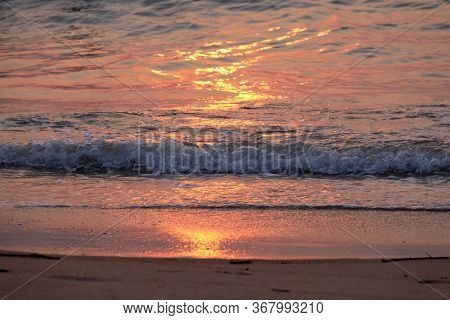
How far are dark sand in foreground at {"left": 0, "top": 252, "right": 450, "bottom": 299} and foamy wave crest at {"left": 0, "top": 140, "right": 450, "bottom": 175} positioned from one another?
3047mm

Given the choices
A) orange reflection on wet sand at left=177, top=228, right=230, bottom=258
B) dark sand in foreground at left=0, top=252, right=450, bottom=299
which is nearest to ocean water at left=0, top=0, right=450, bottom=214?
orange reflection on wet sand at left=177, top=228, right=230, bottom=258

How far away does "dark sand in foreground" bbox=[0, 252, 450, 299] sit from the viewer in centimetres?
397

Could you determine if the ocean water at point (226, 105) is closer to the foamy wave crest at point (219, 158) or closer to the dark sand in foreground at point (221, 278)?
the foamy wave crest at point (219, 158)

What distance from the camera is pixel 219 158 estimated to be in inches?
313

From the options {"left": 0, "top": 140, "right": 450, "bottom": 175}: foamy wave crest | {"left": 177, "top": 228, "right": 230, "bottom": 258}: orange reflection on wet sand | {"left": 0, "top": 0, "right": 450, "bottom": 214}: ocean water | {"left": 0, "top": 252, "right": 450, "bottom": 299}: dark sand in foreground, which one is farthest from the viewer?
{"left": 0, "top": 140, "right": 450, "bottom": 175}: foamy wave crest

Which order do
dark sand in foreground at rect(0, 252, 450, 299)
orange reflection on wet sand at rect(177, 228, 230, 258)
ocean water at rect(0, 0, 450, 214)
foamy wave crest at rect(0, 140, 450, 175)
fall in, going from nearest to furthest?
1. dark sand in foreground at rect(0, 252, 450, 299)
2. orange reflection on wet sand at rect(177, 228, 230, 258)
3. ocean water at rect(0, 0, 450, 214)
4. foamy wave crest at rect(0, 140, 450, 175)

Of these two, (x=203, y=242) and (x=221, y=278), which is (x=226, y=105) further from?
(x=221, y=278)

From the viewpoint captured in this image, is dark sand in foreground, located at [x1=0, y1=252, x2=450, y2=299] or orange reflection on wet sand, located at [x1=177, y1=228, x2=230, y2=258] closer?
dark sand in foreground, located at [x1=0, y1=252, x2=450, y2=299]

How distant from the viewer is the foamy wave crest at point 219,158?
300 inches

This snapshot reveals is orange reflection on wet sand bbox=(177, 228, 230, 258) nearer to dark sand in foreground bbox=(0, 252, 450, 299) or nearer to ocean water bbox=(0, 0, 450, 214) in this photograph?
dark sand in foreground bbox=(0, 252, 450, 299)

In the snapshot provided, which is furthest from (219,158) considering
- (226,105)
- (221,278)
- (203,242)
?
(221,278)

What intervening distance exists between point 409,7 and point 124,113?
768cm
